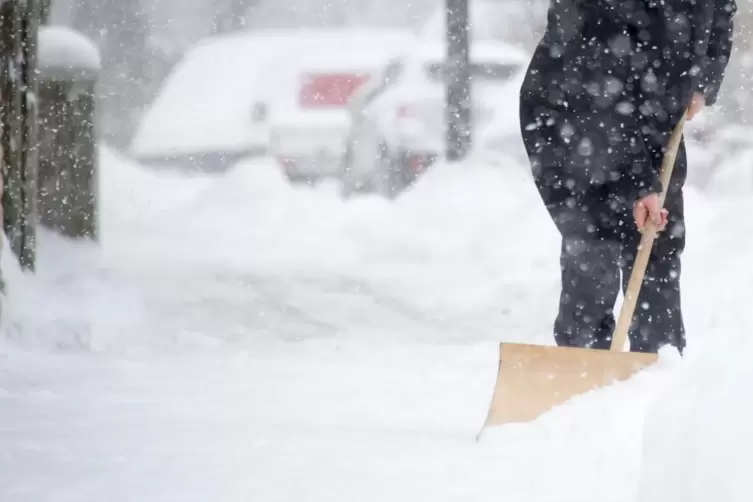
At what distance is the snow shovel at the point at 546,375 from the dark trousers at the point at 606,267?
0.44 m

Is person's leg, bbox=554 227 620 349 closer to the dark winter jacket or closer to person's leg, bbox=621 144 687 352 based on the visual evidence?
person's leg, bbox=621 144 687 352

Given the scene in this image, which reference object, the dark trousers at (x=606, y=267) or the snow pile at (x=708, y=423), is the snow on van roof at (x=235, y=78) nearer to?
the dark trousers at (x=606, y=267)

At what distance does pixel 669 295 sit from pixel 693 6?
0.74 meters

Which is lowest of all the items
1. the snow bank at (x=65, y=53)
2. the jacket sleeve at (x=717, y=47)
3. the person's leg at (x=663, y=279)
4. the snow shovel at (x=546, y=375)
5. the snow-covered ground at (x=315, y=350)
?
the snow-covered ground at (x=315, y=350)

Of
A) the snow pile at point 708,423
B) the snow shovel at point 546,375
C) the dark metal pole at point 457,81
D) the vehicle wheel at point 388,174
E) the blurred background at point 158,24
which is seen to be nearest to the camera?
the snow pile at point 708,423

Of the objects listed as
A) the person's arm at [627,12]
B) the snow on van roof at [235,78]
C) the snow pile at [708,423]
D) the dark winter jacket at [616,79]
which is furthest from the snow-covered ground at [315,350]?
the snow on van roof at [235,78]

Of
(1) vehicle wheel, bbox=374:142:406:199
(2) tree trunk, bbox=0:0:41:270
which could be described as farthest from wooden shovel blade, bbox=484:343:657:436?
(1) vehicle wheel, bbox=374:142:406:199

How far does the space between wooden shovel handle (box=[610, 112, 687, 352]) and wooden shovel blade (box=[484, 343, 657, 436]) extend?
230mm

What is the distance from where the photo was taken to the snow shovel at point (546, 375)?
2.94 metres

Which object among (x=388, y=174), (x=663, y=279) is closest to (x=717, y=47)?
(x=663, y=279)

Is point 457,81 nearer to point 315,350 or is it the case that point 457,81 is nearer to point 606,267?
point 315,350

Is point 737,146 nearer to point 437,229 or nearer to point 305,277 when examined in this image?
point 437,229

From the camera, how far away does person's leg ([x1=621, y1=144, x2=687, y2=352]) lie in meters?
3.42

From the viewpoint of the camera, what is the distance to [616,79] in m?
3.27
